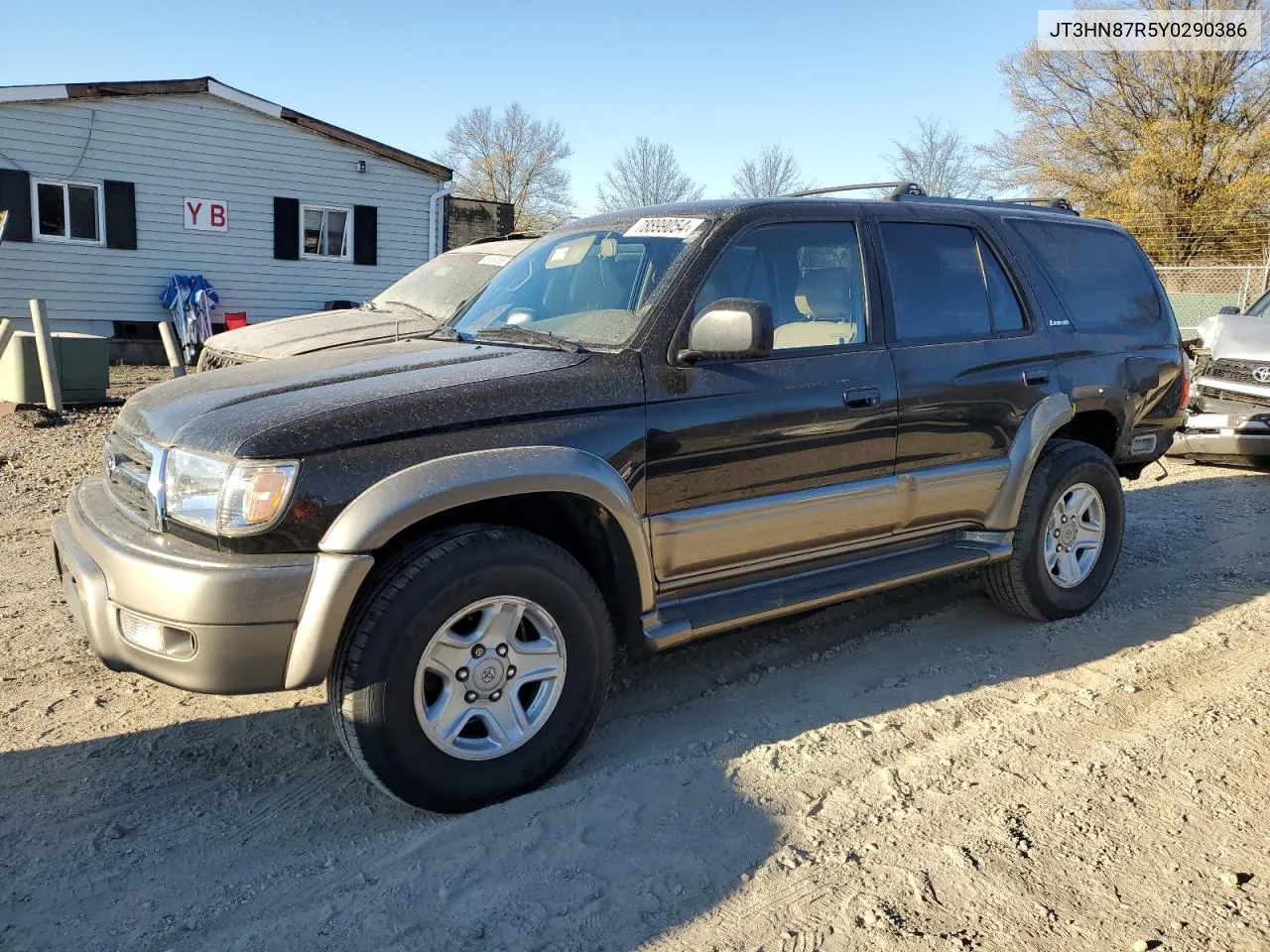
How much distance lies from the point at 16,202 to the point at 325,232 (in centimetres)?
484

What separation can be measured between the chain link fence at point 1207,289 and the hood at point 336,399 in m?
17.3

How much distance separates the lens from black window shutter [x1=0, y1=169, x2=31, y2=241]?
48.1ft

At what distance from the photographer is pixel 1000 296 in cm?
471

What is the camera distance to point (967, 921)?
2.63 meters

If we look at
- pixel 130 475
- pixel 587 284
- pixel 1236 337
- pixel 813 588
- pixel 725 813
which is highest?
pixel 587 284

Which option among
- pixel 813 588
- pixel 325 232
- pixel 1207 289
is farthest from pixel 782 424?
pixel 1207 289

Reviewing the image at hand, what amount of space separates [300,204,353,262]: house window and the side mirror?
15.7 meters

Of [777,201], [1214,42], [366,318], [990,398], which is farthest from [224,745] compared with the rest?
[1214,42]

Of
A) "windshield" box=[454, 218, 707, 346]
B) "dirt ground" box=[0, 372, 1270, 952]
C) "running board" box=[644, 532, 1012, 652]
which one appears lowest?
"dirt ground" box=[0, 372, 1270, 952]

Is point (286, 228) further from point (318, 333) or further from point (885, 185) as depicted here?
point (885, 185)

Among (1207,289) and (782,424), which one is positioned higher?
(1207,289)

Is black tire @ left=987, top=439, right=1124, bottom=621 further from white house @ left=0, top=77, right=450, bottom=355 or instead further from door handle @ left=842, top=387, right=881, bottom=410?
white house @ left=0, top=77, right=450, bottom=355

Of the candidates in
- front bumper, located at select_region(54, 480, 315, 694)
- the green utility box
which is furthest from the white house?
front bumper, located at select_region(54, 480, 315, 694)

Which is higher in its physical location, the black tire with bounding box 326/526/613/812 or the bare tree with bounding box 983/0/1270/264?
the bare tree with bounding box 983/0/1270/264
